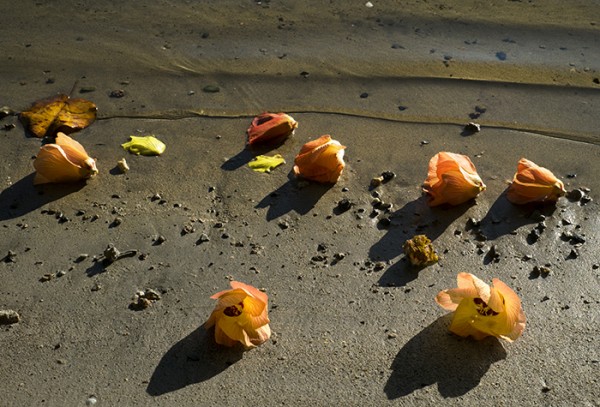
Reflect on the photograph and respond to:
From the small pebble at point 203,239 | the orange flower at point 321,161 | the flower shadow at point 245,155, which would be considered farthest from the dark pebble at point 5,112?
the orange flower at point 321,161

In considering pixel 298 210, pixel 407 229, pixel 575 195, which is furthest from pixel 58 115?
pixel 575 195

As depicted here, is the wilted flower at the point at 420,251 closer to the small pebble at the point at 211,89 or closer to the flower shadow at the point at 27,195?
the flower shadow at the point at 27,195

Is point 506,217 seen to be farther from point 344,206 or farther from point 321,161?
point 321,161

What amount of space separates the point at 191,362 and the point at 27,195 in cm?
151

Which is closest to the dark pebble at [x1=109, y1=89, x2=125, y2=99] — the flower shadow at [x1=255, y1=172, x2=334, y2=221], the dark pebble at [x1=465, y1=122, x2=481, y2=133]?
the flower shadow at [x1=255, y1=172, x2=334, y2=221]

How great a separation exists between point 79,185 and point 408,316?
75.0 inches

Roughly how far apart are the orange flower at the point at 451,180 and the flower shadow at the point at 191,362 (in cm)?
138

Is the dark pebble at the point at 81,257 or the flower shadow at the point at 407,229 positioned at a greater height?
the flower shadow at the point at 407,229

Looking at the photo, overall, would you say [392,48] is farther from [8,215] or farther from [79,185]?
[8,215]

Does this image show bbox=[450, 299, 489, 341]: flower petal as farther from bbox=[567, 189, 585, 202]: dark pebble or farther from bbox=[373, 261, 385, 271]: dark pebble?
bbox=[567, 189, 585, 202]: dark pebble

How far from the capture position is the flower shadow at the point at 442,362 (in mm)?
3199

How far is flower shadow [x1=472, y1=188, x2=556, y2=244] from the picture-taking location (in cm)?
404

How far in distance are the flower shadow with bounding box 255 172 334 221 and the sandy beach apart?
0.5 inches

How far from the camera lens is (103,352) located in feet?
10.9
